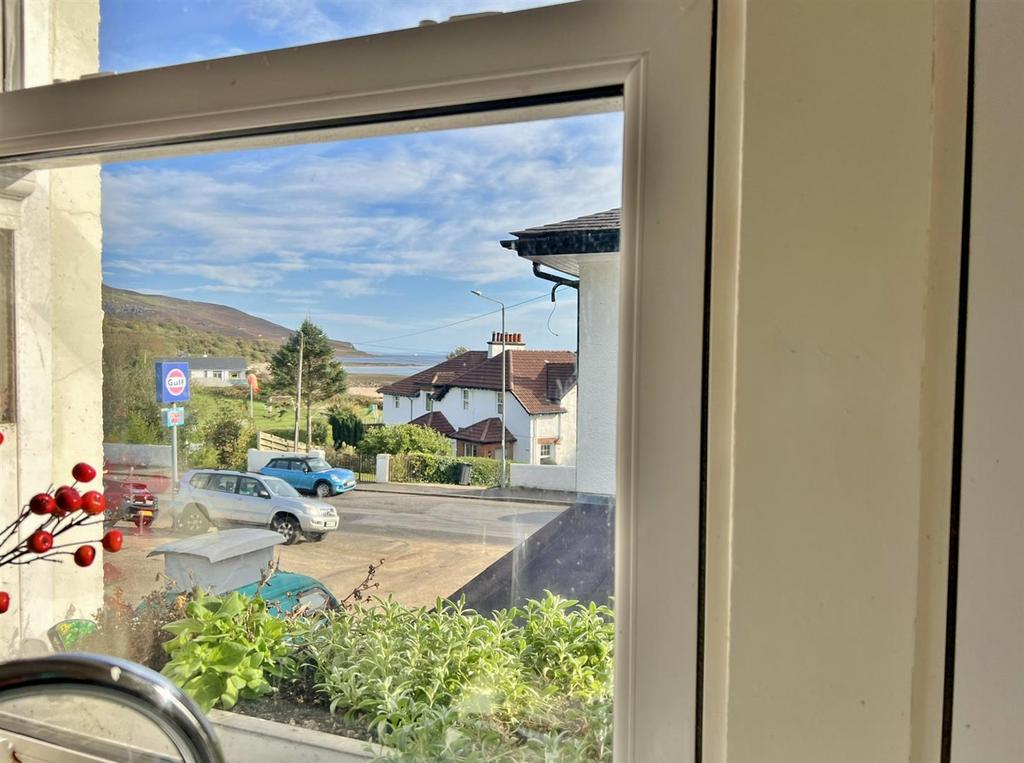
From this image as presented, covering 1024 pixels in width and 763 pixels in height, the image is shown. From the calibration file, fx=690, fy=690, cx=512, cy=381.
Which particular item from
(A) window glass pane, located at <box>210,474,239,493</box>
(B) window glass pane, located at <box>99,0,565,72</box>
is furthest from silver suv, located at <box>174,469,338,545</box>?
(B) window glass pane, located at <box>99,0,565,72</box>

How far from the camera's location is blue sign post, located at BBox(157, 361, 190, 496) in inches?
34.7

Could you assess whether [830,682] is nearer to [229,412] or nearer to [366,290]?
[366,290]

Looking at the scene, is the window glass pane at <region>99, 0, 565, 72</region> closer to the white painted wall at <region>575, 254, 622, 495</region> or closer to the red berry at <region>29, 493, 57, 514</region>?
the white painted wall at <region>575, 254, 622, 495</region>

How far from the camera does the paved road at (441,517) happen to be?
Answer: 0.72m

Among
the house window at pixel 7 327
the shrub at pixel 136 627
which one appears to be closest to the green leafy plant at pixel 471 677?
the shrub at pixel 136 627

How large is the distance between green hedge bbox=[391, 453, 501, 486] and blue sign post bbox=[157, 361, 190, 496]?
1.01 feet

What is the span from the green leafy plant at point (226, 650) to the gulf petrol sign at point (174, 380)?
0.84 ft

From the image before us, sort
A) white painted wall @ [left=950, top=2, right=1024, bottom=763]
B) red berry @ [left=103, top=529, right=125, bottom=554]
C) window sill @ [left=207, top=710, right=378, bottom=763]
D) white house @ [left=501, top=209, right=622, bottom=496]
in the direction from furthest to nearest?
red berry @ [left=103, top=529, right=125, bottom=554]
window sill @ [left=207, top=710, right=378, bottom=763]
white house @ [left=501, top=209, right=622, bottom=496]
white painted wall @ [left=950, top=2, right=1024, bottom=763]

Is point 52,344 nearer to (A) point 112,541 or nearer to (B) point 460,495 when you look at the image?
(A) point 112,541

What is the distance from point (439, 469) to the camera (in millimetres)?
771

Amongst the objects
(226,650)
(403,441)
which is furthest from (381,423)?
(226,650)

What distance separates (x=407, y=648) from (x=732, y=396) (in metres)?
0.47

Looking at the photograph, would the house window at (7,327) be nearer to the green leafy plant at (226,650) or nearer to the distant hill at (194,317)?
the distant hill at (194,317)

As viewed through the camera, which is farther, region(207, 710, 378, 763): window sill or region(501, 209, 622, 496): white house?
region(207, 710, 378, 763): window sill
